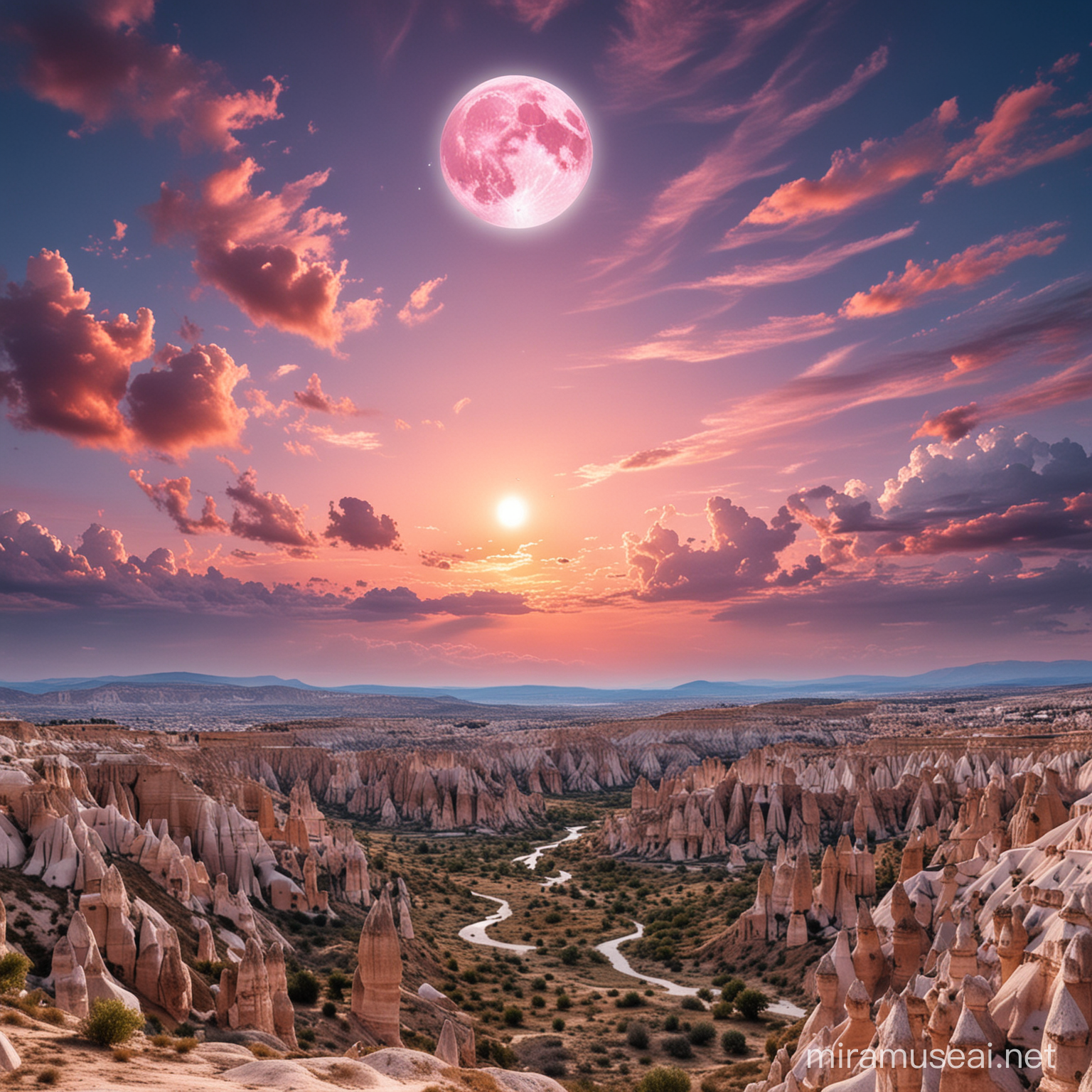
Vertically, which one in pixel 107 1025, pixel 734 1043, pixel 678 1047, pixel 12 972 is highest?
pixel 12 972

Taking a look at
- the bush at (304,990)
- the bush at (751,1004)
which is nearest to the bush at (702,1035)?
the bush at (751,1004)

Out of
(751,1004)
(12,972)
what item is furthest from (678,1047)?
(12,972)

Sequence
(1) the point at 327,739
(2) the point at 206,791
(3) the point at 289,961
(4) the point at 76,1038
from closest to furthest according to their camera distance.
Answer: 1. (4) the point at 76,1038
2. (3) the point at 289,961
3. (2) the point at 206,791
4. (1) the point at 327,739

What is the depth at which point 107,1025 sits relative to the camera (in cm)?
1795

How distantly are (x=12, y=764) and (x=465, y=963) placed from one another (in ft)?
88.0

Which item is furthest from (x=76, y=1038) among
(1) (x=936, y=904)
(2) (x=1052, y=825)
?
(2) (x=1052, y=825)

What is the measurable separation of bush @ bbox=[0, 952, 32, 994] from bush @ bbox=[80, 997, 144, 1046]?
3.13 meters

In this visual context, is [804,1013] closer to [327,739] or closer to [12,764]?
[12,764]

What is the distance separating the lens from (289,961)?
36969 millimetres

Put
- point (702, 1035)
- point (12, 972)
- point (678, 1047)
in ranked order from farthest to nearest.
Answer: point (702, 1035) < point (678, 1047) < point (12, 972)

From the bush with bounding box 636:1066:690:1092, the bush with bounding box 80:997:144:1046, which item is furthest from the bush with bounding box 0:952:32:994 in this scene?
the bush with bounding box 636:1066:690:1092

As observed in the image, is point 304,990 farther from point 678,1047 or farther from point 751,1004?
point 751,1004

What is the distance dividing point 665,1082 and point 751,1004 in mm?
11993

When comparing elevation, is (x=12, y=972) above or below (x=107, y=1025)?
above
